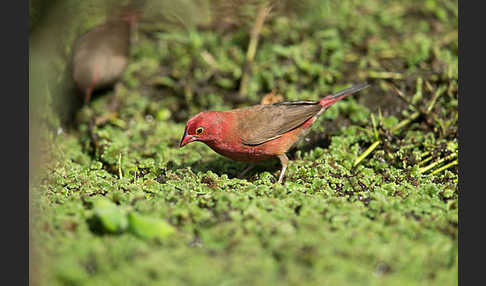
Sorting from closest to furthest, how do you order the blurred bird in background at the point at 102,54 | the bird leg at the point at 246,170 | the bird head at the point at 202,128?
the bird head at the point at 202,128 < the bird leg at the point at 246,170 < the blurred bird in background at the point at 102,54

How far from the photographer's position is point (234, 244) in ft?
9.96

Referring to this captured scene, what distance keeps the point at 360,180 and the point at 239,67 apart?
2.70 m

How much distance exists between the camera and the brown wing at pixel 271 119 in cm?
457

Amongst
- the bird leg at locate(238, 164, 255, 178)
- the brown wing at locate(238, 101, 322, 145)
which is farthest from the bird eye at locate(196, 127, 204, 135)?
the bird leg at locate(238, 164, 255, 178)

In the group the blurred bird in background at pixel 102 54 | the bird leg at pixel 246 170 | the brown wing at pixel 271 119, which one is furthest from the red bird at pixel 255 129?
the blurred bird in background at pixel 102 54

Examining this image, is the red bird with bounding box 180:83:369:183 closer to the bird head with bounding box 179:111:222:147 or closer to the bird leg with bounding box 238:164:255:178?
the bird head with bounding box 179:111:222:147

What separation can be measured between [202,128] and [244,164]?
32.9 inches

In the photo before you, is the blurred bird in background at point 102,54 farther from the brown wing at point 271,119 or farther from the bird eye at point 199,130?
the brown wing at point 271,119

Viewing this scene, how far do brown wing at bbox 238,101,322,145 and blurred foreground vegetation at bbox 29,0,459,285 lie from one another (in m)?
0.36

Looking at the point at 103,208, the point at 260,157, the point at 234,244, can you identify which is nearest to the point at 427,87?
the point at 260,157

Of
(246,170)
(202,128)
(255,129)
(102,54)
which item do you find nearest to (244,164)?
(246,170)

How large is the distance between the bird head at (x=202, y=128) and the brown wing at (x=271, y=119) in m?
0.26

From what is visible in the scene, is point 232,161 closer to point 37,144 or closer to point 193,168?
point 193,168

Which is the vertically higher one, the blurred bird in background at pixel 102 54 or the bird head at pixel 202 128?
the blurred bird in background at pixel 102 54
